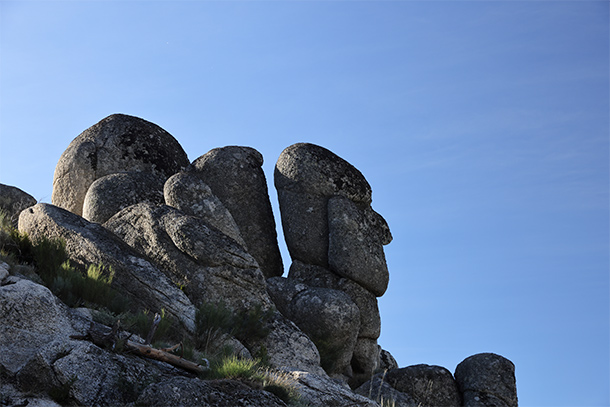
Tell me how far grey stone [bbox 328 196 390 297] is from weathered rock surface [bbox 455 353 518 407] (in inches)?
124

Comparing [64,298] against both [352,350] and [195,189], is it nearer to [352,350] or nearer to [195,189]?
[195,189]

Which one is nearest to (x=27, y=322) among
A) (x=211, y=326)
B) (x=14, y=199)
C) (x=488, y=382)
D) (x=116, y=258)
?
(x=116, y=258)

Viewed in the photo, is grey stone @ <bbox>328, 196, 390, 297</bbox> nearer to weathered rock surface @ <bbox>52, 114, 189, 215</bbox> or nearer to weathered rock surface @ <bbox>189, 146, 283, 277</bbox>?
weathered rock surface @ <bbox>189, 146, 283, 277</bbox>

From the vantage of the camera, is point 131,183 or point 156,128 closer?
point 131,183

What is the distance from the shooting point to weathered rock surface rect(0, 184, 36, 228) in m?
20.0

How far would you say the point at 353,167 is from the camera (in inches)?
833

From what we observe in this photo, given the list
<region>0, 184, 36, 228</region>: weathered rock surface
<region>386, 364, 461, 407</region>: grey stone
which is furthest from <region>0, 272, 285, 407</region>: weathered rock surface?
<region>0, 184, 36, 228</region>: weathered rock surface

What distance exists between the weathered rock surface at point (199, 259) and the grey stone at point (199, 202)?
6.75 ft

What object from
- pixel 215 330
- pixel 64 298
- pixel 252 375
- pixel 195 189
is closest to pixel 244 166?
pixel 195 189

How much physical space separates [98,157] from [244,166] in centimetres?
424

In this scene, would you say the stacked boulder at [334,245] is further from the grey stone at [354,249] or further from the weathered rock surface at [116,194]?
the weathered rock surface at [116,194]

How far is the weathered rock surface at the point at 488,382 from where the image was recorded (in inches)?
747

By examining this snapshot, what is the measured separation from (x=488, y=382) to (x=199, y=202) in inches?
348

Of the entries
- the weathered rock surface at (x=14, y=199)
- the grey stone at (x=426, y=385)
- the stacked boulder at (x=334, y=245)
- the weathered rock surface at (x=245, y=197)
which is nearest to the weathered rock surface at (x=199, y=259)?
the stacked boulder at (x=334, y=245)
